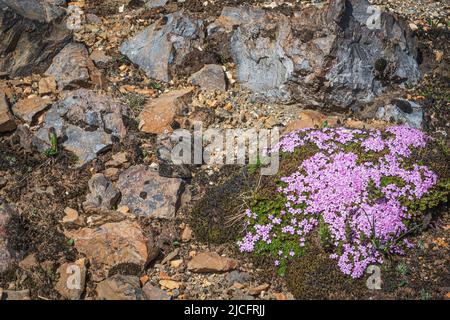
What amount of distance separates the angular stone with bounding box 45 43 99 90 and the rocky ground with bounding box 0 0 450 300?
0.03 metres

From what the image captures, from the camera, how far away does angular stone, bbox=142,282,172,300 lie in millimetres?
9250

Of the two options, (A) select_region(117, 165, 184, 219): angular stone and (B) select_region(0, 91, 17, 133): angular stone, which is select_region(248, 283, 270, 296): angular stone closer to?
(A) select_region(117, 165, 184, 219): angular stone

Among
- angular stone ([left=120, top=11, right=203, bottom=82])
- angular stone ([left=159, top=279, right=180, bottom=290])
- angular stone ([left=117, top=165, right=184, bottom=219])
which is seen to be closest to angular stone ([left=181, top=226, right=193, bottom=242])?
angular stone ([left=117, top=165, right=184, bottom=219])

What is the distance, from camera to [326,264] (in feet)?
30.9

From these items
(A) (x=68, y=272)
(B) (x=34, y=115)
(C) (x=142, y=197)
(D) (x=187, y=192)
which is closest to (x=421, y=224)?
(D) (x=187, y=192)

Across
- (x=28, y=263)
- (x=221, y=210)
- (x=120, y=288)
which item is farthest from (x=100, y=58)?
(x=120, y=288)

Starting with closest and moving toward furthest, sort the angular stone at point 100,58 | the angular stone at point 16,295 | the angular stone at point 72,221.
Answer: the angular stone at point 16,295
the angular stone at point 72,221
the angular stone at point 100,58

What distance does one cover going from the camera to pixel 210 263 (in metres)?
9.65

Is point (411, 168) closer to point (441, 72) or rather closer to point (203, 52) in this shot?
point (441, 72)

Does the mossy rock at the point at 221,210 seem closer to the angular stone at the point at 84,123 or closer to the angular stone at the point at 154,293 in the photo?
the angular stone at the point at 154,293

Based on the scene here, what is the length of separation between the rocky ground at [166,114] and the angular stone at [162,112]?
0.03 m

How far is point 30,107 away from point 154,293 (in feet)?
16.5

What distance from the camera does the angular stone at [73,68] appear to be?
41.8 ft

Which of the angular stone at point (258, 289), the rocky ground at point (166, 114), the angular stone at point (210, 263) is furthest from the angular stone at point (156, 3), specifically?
the angular stone at point (258, 289)
